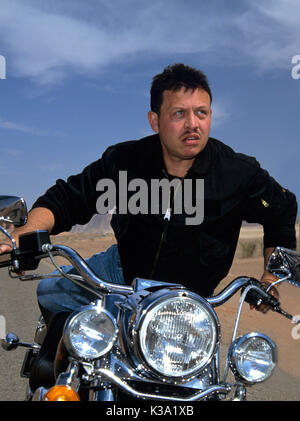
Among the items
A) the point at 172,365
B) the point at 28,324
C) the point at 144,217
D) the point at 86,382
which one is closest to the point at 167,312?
the point at 172,365

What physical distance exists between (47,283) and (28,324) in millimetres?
5253

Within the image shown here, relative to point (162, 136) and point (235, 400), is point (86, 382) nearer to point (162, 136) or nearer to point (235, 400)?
point (235, 400)

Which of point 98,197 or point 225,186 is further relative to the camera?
point 98,197

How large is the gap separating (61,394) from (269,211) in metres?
1.92

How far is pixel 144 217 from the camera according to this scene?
3.06 metres

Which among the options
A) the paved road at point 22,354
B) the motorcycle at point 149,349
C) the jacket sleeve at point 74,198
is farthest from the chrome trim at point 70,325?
the paved road at point 22,354

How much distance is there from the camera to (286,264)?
2682 millimetres

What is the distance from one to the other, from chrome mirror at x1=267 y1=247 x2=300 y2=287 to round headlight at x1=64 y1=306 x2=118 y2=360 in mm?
1078

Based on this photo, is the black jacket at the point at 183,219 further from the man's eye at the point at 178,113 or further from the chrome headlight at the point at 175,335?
the chrome headlight at the point at 175,335

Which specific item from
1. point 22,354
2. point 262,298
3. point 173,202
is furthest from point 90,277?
point 22,354

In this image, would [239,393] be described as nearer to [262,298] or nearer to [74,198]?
[262,298]

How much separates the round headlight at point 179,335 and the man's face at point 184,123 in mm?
1445

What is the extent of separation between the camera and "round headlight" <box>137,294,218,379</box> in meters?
1.87

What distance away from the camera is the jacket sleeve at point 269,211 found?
10.7ft
